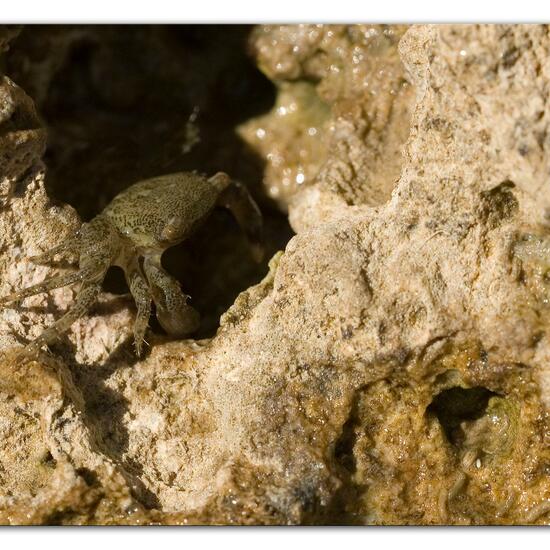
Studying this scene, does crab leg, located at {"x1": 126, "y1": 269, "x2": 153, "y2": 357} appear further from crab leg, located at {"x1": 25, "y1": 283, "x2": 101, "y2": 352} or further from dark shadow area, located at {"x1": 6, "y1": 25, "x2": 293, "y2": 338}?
dark shadow area, located at {"x1": 6, "y1": 25, "x2": 293, "y2": 338}

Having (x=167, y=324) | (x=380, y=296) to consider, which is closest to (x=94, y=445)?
(x=167, y=324)

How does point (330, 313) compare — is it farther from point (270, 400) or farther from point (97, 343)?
point (97, 343)

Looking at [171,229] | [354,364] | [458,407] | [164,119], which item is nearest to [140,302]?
[171,229]

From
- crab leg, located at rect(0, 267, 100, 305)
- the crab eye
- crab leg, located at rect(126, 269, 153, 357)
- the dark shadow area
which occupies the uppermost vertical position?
the dark shadow area

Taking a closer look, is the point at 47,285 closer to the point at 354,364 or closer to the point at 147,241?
the point at 147,241

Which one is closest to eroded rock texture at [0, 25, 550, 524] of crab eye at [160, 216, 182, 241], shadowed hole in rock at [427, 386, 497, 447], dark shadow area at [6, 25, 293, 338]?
shadowed hole in rock at [427, 386, 497, 447]

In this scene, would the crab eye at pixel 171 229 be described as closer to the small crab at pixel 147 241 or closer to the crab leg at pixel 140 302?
the small crab at pixel 147 241

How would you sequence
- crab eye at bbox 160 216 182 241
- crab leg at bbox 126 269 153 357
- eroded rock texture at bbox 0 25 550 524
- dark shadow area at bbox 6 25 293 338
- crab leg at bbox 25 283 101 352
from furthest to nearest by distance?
dark shadow area at bbox 6 25 293 338 → crab eye at bbox 160 216 182 241 → crab leg at bbox 126 269 153 357 → crab leg at bbox 25 283 101 352 → eroded rock texture at bbox 0 25 550 524
